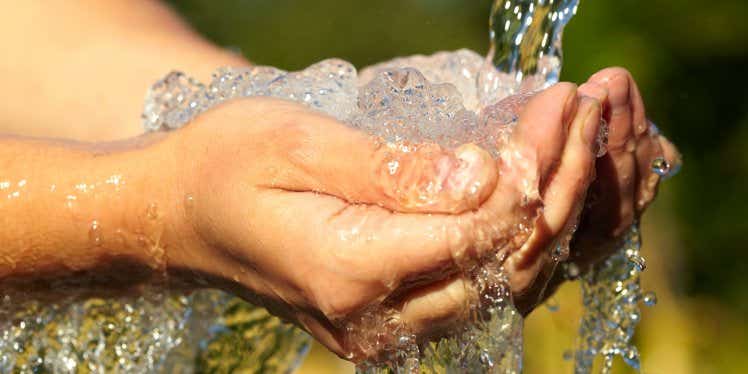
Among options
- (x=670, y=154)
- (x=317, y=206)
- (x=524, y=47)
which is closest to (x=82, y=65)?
(x=524, y=47)

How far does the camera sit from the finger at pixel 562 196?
1.12 m

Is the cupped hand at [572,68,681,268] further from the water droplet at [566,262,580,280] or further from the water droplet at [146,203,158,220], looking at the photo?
the water droplet at [146,203,158,220]

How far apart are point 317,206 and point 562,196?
250mm

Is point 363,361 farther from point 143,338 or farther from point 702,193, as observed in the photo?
point 702,193

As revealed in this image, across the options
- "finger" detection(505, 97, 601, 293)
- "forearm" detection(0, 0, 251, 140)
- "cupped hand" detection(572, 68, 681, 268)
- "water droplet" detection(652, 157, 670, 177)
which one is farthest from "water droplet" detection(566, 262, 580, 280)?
"forearm" detection(0, 0, 251, 140)

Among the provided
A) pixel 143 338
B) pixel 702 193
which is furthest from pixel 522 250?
pixel 702 193

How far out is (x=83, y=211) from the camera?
132 cm

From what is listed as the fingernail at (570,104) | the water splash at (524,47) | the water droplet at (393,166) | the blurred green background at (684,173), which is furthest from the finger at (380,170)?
the blurred green background at (684,173)

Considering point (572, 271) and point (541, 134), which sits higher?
point (541, 134)

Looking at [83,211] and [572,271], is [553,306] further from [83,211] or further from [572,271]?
[83,211]

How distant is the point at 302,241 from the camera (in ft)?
3.55

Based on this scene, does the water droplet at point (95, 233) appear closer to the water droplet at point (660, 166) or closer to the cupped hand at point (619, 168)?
the cupped hand at point (619, 168)

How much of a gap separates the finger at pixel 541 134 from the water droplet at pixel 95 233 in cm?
52

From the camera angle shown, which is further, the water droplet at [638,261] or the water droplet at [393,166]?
the water droplet at [638,261]
